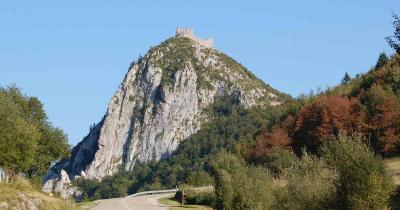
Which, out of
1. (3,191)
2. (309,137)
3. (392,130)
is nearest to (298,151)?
(309,137)

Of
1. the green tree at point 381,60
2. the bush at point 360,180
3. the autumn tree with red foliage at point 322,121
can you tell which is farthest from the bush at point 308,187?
the green tree at point 381,60

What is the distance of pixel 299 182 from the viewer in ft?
124

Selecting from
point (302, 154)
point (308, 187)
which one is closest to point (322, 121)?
point (302, 154)

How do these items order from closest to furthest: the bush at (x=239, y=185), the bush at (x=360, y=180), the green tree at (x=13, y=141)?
1. the bush at (x=360, y=180)
2. the bush at (x=239, y=185)
3. the green tree at (x=13, y=141)

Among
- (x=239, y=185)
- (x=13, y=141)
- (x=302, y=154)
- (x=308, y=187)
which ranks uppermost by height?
(x=13, y=141)

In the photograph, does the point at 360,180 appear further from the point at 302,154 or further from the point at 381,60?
the point at 381,60

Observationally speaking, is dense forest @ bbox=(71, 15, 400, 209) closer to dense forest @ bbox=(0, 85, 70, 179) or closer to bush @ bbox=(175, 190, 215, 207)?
bush @ bbox=(175, 190, 215, 207)

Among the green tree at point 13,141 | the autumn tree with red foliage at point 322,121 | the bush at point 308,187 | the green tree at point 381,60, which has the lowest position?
the bush at point 308,187

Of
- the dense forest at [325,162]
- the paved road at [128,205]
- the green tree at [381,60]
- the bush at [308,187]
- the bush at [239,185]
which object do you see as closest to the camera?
the dense forest at [325,162]

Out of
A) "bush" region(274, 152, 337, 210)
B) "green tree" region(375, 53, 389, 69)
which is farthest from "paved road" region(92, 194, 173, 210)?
"green tree" region(375, 53, 389, 69)

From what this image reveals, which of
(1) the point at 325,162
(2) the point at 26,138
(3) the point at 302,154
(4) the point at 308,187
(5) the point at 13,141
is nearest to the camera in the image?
(4) the point at 308,187

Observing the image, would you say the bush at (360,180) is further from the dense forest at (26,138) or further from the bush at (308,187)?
the dense forest at (26,138)

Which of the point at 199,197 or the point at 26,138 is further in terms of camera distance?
the point at 199,197

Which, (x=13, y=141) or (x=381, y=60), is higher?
(x=381, y=60)
